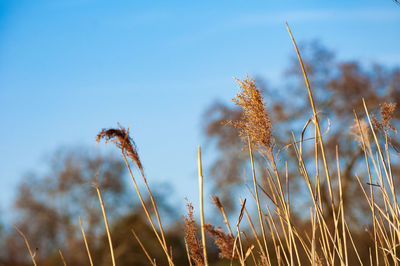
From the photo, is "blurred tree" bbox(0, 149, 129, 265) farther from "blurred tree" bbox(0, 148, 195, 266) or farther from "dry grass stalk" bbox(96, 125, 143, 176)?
"dry grass stalk" bbox(96, 125, 143, 176)

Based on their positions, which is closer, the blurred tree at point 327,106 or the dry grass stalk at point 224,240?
the dry grass stalk at point 224,240

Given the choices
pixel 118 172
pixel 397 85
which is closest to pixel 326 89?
pixel 397 85

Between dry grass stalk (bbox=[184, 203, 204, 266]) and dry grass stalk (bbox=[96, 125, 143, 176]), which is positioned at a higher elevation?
dry grass stalk (bbox=[96, 125, 143, 176])

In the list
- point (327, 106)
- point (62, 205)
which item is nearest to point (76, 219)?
point (62, 205)

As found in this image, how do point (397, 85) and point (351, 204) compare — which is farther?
point (397, 85)

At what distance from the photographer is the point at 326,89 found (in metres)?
11.3

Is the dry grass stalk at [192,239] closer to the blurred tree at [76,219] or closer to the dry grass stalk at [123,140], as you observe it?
the dry grass stalk at [123,140]

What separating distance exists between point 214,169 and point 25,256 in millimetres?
5984

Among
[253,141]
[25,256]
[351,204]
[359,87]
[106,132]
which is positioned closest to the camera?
[106,132]

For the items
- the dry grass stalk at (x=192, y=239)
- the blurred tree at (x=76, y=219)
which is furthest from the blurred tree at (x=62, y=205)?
the dry grass stalk at (x=192, y=239)

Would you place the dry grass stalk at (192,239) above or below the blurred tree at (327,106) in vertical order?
below

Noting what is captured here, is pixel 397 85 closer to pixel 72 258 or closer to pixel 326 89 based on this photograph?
pixel 326 89

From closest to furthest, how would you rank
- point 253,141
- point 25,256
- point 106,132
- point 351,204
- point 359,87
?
point 106,132 < point 253,141 < point 351,204 < point 359,87 < point 25,256

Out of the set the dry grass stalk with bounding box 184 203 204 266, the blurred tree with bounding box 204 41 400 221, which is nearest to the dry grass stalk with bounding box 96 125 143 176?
the dry grass stalk with bounding box 184 203 204 266
